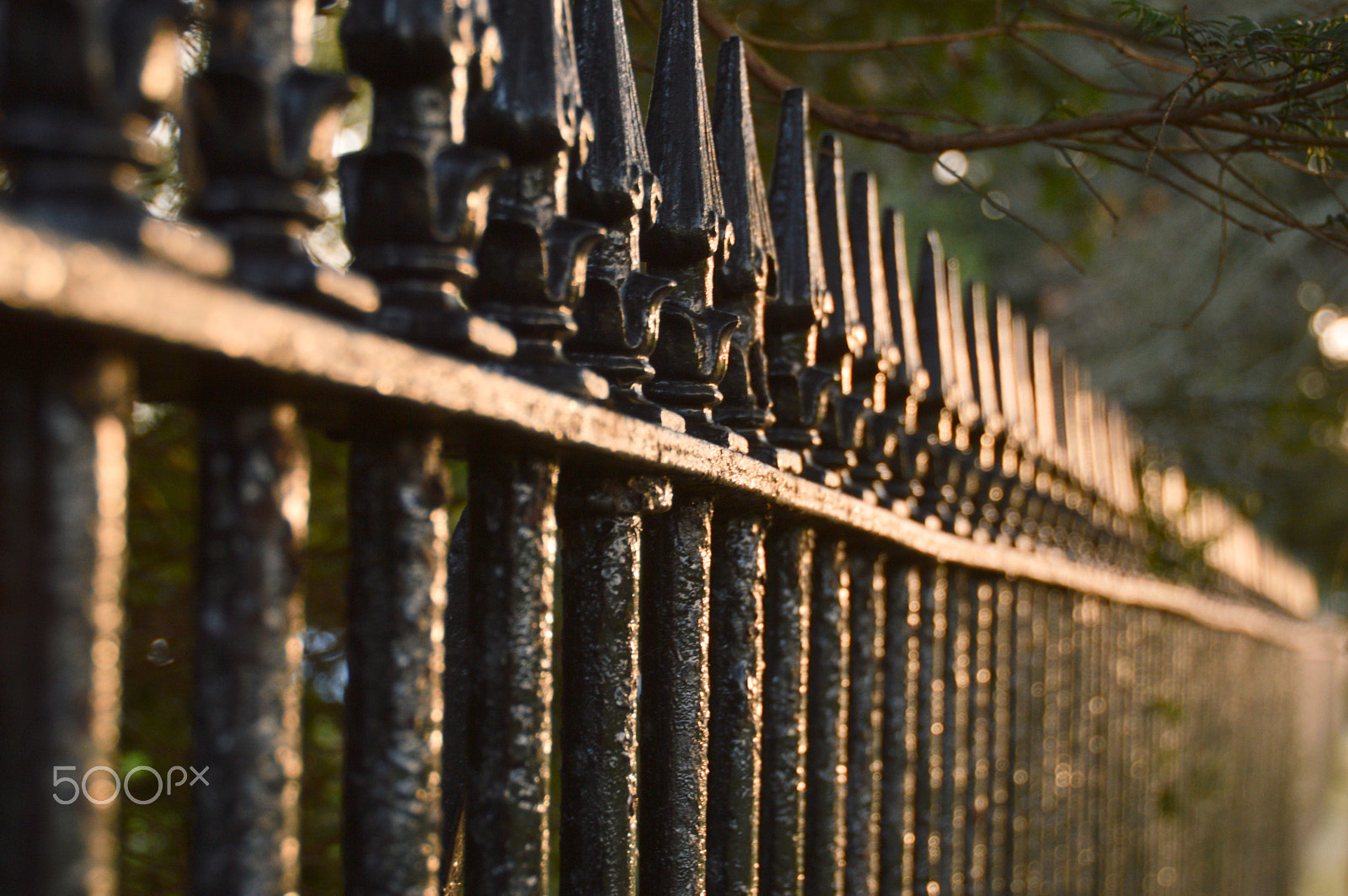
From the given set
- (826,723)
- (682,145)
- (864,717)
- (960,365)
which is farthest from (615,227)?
(960,365)

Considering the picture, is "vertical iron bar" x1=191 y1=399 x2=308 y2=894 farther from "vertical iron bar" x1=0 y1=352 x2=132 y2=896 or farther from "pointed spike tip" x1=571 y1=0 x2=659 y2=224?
"pointed spike tip" x1=571 y1=0 x2=659 y2=224

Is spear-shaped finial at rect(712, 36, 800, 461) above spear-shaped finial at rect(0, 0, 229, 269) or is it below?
above

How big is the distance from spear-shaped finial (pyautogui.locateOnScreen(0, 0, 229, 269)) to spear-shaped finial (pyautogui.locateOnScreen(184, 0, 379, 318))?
83mm

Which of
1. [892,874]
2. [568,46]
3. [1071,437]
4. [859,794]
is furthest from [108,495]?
[1071,437]

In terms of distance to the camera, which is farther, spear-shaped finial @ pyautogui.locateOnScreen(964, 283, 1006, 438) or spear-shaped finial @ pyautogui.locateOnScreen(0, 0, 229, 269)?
spear-shaped finial @ pyautogui.locateOnScreen(964, 283, 1006, 438)

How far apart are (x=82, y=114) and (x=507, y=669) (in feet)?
1.79

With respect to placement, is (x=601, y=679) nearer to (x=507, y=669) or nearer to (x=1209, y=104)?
(x=507, y=669)

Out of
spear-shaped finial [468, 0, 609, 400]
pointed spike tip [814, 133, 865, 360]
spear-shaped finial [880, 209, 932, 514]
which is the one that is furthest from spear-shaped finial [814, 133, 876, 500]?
spear-shaped finial [468, 0, 609, 400]

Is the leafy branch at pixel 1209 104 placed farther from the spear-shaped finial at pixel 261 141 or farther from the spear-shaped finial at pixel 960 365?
the spear-shaped finial at pixel 261 141

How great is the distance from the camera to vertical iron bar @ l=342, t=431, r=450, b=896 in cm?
84

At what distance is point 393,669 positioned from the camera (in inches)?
33.2

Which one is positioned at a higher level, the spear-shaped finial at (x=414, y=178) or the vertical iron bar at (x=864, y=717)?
the spear-shaped finial at (x=414, y=178)

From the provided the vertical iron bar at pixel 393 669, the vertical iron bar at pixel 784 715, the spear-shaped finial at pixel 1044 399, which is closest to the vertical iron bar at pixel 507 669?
the vertical iron bar at pixel 393 669

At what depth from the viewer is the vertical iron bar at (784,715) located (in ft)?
5.31
